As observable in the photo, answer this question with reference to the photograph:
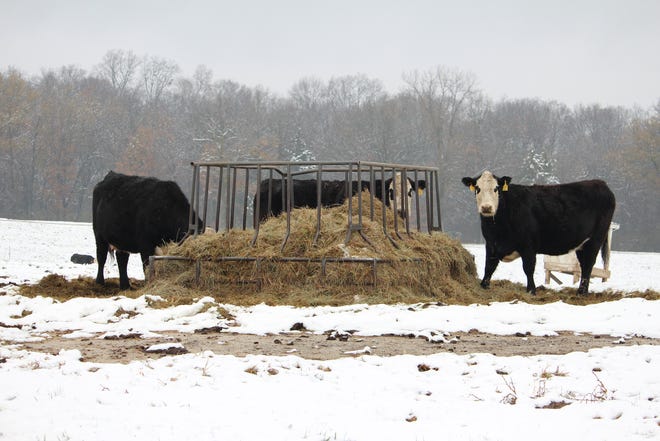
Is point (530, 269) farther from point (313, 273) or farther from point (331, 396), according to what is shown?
point (331, 396)

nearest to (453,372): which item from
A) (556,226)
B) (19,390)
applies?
(19,390)

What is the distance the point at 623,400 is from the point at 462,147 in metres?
59.2

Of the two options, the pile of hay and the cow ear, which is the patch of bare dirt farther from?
the cow ear

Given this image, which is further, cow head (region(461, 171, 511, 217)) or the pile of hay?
cow head (region(461, 171, 511, 217))

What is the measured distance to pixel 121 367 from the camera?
6.32m

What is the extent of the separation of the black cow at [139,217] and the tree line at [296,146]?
1561 inches

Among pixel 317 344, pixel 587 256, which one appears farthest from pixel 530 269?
pixel 317 344

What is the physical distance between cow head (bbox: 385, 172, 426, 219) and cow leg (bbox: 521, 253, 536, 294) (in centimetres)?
221

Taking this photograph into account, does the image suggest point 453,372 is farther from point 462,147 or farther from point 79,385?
point 462,147

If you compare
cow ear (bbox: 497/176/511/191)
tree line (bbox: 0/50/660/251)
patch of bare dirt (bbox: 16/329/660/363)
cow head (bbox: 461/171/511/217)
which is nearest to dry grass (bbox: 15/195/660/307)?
cow head (bbox: 461/171/511/217)

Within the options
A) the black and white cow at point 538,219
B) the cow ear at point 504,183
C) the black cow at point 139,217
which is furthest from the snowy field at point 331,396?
the cow ear at point 504,183

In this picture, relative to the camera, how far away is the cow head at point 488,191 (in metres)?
13.6

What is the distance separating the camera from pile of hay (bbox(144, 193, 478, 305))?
447 inches

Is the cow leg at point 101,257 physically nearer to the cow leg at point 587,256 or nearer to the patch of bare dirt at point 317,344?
the patch of bare dirt at point 317,344
